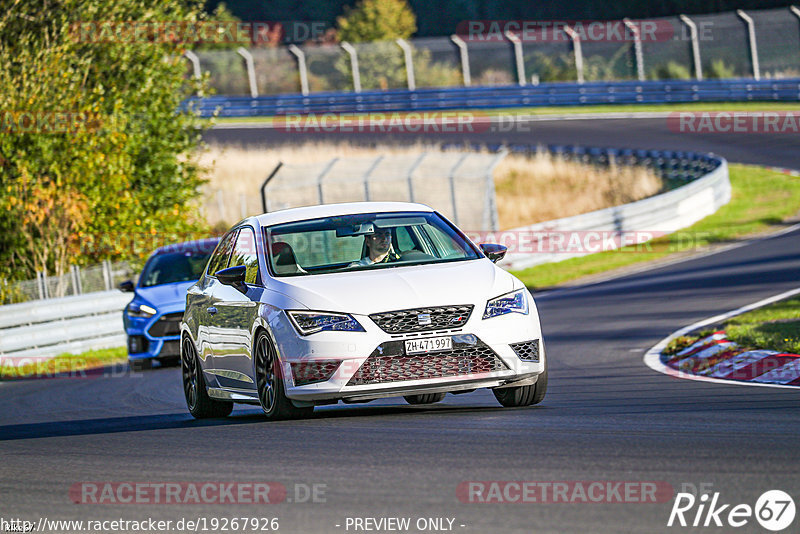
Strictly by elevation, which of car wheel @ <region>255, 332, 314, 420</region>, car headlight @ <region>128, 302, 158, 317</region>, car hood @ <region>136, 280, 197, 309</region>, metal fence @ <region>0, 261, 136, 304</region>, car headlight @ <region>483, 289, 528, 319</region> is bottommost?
metal fence @ <region>0, 261, 136, 304</region>

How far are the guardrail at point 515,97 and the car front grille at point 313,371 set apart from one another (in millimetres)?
35422

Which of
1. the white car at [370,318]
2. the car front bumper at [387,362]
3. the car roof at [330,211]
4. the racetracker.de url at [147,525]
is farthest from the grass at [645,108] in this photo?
the racetracker.de url at [147,525]

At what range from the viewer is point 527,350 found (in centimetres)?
917

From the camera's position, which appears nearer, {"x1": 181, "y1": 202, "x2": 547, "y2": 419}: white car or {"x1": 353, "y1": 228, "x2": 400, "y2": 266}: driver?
{"x1": 181, "y1": 202, "x2": 547, "y2": 419}: white car

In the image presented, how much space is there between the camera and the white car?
8.78 meters

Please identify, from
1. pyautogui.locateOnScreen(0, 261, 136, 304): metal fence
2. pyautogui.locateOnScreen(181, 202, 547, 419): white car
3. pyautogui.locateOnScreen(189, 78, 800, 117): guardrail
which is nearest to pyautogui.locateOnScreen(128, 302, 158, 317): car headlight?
pyautogui.locateOnScreen(0, 261, 136, 304): metal fence

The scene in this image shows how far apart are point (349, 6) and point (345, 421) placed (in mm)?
Result: 77696

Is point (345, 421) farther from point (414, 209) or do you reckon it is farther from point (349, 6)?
point (349, 6)

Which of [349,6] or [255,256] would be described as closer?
[255,256]

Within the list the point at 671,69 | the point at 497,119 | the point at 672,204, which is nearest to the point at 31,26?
the point at 672,204

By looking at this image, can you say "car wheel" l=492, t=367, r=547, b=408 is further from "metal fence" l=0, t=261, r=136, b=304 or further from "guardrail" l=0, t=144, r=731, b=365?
"metal fence" l=0, t=261, r=136, b=304

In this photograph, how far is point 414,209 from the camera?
10523 mm

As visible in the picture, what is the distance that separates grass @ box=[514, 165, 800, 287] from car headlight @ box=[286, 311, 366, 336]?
1590 cm

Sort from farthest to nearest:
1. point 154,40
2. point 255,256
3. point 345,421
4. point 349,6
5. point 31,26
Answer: point 349,6, point 154,40, point 31,26, point 255,256, point 345,421
